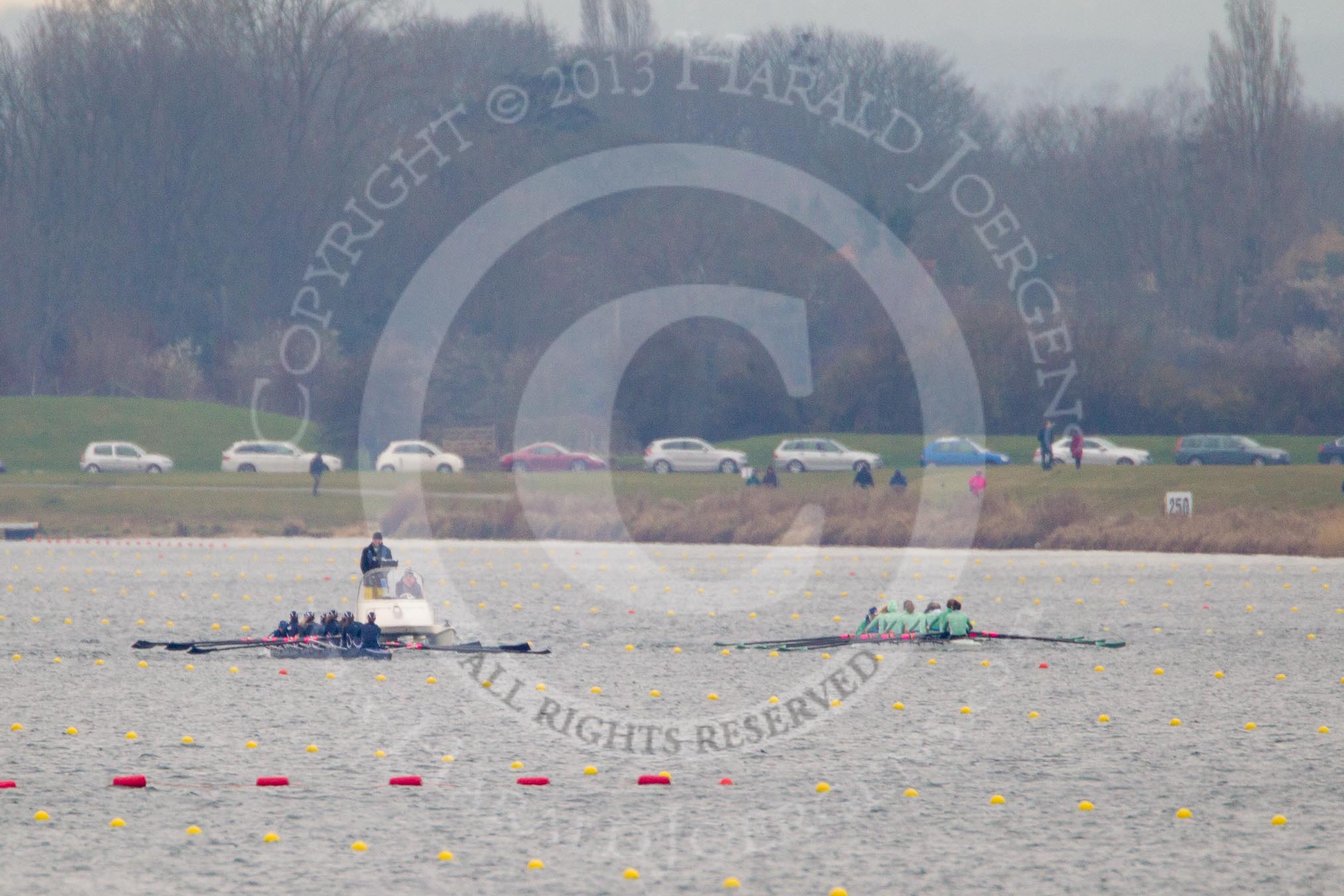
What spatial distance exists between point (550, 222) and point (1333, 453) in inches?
1426

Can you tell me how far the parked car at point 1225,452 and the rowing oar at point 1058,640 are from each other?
34.8 meters

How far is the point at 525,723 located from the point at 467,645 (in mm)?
5167

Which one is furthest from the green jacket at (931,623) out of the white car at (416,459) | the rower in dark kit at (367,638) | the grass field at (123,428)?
the grass field at (123,428)

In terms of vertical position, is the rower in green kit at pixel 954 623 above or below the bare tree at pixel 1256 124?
below

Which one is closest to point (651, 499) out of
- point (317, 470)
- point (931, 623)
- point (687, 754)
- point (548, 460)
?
point (317, 470)

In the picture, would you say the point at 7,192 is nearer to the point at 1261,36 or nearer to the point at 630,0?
the point at 630,0

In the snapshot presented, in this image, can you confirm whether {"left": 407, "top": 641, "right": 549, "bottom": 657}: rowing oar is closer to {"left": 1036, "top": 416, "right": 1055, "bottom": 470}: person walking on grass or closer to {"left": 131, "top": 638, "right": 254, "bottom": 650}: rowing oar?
{"left": 131, "top": 638, "right": 254, "bottom": 650}: rowing oar

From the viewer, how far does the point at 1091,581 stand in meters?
34.3

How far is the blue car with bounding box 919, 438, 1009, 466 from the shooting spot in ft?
185

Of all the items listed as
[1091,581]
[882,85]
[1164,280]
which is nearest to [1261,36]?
[1164,280]

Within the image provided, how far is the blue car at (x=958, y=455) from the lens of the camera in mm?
56406

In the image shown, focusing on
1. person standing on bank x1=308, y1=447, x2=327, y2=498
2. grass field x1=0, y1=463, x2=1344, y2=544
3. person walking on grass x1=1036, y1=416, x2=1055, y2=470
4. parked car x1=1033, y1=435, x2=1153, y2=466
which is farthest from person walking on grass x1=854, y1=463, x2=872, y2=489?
person standing on bank x1=308, y1=447, x2=327, y2=498

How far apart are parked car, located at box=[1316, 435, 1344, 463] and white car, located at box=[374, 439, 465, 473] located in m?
28.0

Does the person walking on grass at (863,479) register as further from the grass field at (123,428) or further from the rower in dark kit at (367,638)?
the grass field at (123,428)
